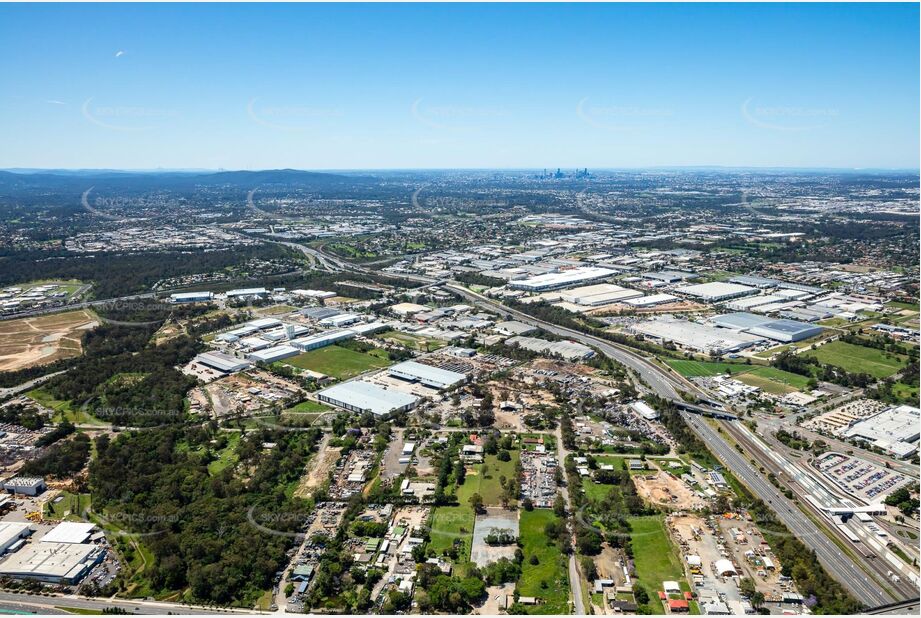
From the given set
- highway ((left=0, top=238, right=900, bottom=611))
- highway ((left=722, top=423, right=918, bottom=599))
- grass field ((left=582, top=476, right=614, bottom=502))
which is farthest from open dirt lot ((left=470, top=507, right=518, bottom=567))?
highway ((left=722, top=423, right=918, bottom=599))

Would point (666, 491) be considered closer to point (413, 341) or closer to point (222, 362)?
point (413, 341)

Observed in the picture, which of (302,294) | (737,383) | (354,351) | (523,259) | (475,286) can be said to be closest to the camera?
(737,383)

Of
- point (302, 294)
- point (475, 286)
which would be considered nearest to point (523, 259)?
point (475, 286)

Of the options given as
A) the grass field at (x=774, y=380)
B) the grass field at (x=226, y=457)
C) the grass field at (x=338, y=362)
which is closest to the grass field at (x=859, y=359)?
the grass field at (x=774, y=380)

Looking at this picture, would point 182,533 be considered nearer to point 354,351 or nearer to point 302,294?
point 354,351

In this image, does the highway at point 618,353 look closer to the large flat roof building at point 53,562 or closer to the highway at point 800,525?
the highway at point 800,525

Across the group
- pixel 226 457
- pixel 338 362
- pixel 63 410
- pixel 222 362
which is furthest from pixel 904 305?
pixel 63 410
